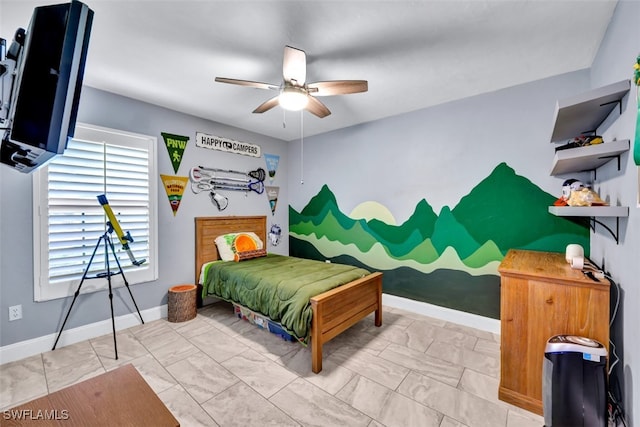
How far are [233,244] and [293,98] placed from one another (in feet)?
7.52

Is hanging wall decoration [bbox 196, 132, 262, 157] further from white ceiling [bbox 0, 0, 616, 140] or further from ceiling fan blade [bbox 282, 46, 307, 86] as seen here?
ceiling fan blade [bbox 282, 46, 307, 86]

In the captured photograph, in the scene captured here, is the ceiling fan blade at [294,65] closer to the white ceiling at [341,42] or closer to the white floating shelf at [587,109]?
the white ceiling at [341,42]

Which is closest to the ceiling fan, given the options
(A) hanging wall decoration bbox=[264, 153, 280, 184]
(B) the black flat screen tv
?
(B) the black flat screen tv

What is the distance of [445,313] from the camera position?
3193 millimetres

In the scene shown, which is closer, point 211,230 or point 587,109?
point 587,109

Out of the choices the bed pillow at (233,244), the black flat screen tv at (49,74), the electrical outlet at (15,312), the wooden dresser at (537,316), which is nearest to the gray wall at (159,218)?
the electrical outlet at (15,312)

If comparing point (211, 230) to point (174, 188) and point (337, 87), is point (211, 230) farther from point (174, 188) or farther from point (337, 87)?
point (337, 87)

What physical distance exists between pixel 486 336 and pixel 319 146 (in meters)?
3.44

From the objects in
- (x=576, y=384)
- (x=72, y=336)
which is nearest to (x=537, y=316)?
(x=576, y=384)

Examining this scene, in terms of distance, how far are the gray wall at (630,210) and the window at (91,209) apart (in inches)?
156

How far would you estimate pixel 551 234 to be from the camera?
2.57 meters

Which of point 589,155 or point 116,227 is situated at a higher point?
point 589,155

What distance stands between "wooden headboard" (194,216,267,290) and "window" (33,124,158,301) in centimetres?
52

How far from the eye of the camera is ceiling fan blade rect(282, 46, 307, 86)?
1812 mm
